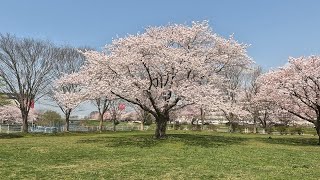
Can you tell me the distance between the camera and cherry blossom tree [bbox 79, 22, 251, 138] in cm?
2820

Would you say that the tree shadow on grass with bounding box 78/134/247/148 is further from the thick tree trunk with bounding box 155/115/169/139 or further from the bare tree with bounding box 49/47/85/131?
the bare tree with bounding box 49/47/85/131

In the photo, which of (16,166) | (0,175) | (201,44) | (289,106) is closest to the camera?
(0,175)

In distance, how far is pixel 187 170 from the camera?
14602 mm

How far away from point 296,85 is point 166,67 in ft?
35.6

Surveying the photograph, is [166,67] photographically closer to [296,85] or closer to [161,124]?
[161,124]

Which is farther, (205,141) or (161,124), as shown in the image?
(161,124)

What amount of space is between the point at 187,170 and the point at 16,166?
21.4 ft

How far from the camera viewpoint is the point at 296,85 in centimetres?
3228

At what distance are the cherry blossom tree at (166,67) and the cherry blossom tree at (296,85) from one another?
320 centimetres

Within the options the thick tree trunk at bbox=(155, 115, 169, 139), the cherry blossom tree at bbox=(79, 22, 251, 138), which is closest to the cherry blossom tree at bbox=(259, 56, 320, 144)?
the cherry blossom tree at bbox=(79, 22, 251, 138)

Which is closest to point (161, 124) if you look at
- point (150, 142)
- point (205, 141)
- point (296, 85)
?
point (205, 141)

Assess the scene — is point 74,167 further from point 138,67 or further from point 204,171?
point 138,67

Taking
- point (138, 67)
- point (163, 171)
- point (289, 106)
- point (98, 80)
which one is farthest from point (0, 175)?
point (289, 106)

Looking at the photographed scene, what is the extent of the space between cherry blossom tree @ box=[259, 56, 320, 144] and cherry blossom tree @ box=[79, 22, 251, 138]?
3201 millimetres
